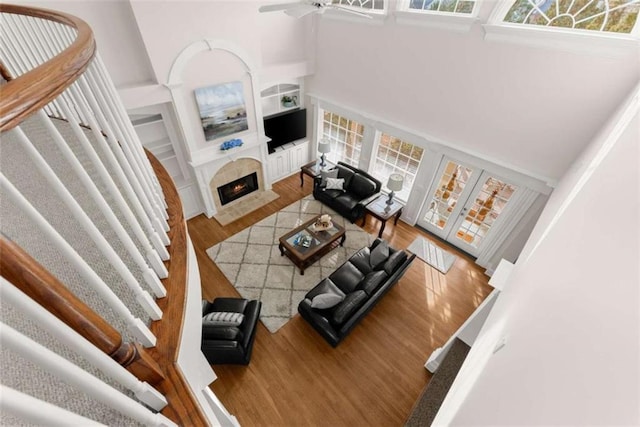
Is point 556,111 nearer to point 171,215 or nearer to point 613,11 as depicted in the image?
point 613,11

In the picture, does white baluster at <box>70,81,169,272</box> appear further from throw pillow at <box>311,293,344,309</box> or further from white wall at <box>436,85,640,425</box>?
throw pillow at <box>311,293,344,309</box>

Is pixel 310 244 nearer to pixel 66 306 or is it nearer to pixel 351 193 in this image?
pixel 351 193

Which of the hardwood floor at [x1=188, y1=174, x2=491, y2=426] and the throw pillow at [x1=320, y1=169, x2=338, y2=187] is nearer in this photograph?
the hardwood floor at [x1=188, y1=174, x2=491, y2=426]

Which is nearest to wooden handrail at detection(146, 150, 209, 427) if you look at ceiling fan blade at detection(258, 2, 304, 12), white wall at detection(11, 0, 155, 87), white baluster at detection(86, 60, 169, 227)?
white baluster at detection(86, 60, 169, 227)

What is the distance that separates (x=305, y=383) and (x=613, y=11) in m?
5.86

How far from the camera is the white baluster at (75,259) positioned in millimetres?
536

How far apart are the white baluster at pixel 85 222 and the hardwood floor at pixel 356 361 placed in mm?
3110

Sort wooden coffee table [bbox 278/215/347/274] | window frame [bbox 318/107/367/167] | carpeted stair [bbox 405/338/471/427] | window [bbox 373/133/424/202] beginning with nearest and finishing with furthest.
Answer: carpeted stair [bbox 405/338/471/427], wooden coffee table [bbox 278/215/347/274], window [bbox 373/133/424/202], window frame [bbox 318/107/367/167]

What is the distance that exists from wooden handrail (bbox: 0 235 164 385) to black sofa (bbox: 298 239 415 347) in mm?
2987

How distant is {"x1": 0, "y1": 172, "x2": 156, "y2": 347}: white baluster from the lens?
1.76 feet

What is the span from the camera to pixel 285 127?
22.0 ft

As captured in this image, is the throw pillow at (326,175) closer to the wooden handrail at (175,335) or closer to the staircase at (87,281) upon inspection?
the staircase at (87,281)

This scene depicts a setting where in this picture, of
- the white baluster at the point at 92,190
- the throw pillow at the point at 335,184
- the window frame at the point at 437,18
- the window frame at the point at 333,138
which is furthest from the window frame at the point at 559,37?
the white baluster at the point at 92,190

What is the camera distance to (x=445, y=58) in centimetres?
425
